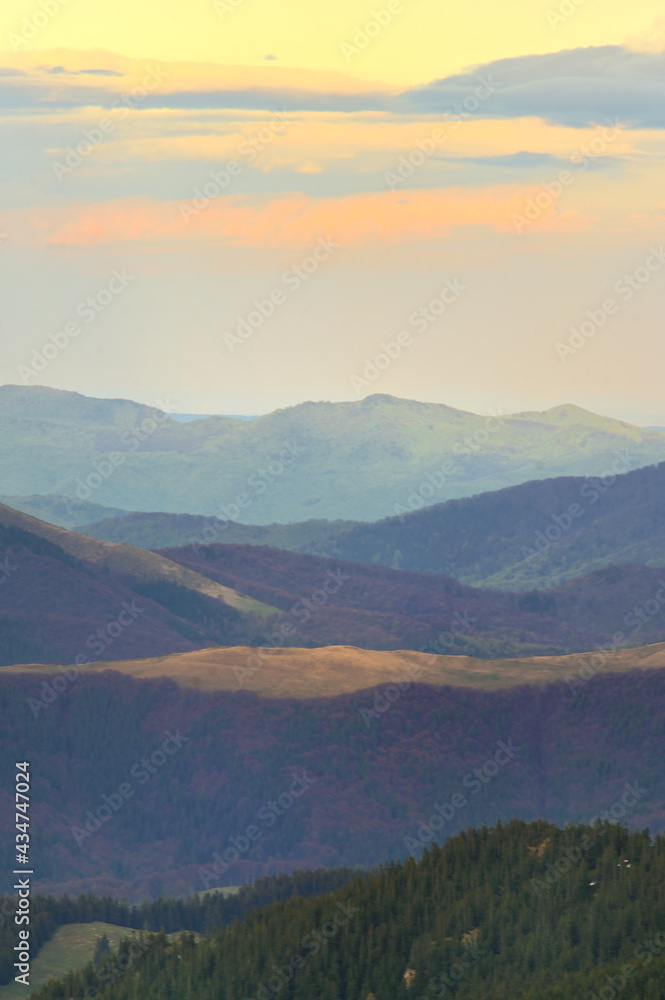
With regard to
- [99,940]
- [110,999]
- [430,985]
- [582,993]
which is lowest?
[99,940]

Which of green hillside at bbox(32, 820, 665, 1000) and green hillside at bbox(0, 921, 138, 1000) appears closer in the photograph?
green hillside at bbox(32, 820, 665, 1000)

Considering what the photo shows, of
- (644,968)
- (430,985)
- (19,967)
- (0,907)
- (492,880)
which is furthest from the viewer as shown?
(0,907)

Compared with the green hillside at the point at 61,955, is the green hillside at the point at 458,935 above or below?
above

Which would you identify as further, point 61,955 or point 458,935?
point 61,955

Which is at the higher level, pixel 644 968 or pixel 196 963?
pixel 644 968

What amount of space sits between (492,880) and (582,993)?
24666 mm

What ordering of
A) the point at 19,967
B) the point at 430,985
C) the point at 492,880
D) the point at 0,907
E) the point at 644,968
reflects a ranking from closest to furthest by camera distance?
1. the point at 644,968
2. the point at 430,985
3. the point at 492,880
4. the point at 19,967
5. the point at 0,907

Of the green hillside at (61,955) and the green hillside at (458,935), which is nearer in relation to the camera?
the green hillside at (458,935)

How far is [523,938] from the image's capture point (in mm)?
143000

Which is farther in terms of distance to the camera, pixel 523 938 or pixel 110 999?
pixel 110 999

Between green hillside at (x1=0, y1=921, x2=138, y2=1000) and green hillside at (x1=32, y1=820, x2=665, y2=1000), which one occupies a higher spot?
green hillside at (x1=32, y1=820, x2=665, y2=1000)

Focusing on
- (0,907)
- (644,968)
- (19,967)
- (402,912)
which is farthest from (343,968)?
(0,907)

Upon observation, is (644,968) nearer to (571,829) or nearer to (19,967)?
(571,829)

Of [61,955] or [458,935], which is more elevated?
[458,935]
